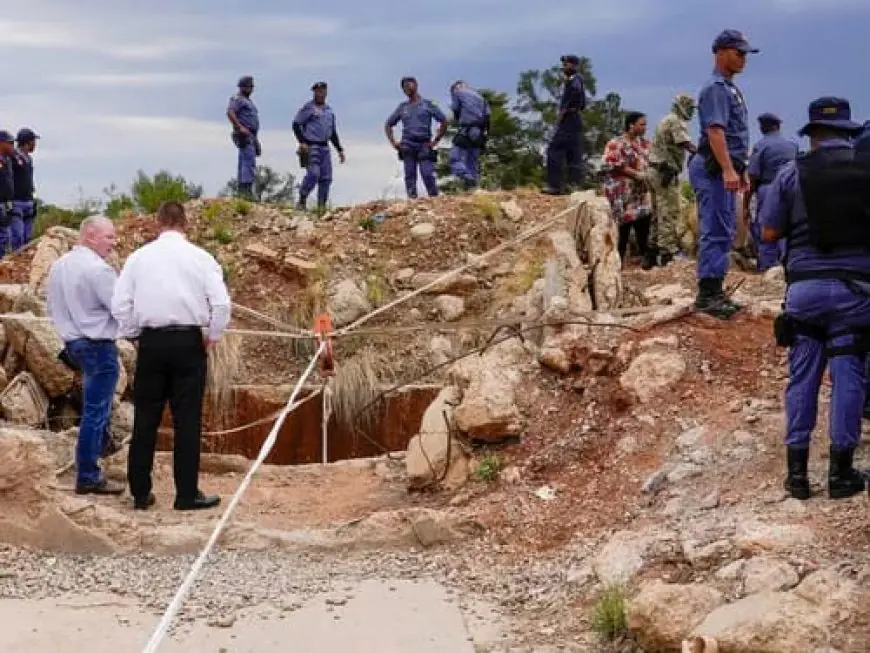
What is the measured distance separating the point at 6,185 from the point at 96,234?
6883mm

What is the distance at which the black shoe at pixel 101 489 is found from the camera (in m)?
7.41

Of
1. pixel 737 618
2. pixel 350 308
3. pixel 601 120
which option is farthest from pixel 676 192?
pixel 601 120

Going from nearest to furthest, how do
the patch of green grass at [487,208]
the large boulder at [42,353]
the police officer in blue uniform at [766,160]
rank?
the police officer in blue uniform at [766,160] → the large boulder at [42,353] → the patch of green grass at [487,208]

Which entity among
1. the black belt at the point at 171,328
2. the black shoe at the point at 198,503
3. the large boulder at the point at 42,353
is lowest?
the black shoe at the point at 198,503

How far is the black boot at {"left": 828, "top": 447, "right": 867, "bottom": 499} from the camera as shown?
18.2ft

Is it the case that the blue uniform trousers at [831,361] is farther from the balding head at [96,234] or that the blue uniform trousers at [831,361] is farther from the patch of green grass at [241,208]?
the patch of green grass at [241,208]

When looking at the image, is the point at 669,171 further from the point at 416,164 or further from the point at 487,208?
the point at 416,164

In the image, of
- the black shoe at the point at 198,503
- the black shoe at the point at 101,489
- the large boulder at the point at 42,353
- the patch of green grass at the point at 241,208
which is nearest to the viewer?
the black shoe at the point at 198,503

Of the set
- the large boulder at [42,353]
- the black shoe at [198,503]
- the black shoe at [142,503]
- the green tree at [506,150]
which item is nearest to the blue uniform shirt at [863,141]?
the black shoe at [198,503]

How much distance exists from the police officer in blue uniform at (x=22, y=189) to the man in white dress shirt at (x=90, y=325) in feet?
23.4

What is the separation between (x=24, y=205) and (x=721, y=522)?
424 inches

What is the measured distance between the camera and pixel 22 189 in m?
14.2

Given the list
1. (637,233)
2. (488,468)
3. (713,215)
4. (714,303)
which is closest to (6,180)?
(637,233)

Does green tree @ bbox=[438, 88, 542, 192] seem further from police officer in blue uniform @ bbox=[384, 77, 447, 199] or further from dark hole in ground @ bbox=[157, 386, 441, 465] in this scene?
dark hole in ground @ bbox=[157, 386, 441, 465]
